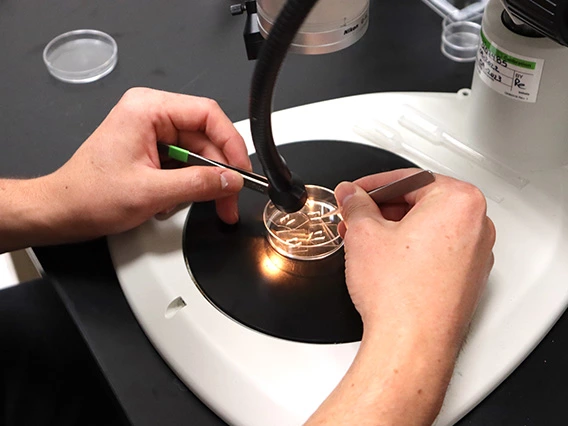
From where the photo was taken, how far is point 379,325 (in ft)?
1.91

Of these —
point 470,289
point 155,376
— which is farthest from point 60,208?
point 470,289

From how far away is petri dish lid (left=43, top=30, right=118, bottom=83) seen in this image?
102 cm

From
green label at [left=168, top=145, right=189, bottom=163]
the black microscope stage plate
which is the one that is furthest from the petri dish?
green label at [left=168, top=145, right=189, bottom=163]

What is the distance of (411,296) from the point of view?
0.59m

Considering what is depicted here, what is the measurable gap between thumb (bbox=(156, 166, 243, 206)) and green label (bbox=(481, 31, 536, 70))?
312mm

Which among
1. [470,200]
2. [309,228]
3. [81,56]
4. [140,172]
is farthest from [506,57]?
[81,56]

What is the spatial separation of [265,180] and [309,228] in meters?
0.09

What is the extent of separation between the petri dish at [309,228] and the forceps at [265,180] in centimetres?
1

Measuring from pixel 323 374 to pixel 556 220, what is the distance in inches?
12.9

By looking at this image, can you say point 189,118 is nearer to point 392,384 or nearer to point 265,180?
point 265,180

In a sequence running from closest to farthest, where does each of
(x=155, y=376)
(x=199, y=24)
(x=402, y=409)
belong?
(x=402, y=409)
(x=155, y=376)
(x=199, y=24)

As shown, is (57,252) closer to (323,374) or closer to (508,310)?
(323,374)

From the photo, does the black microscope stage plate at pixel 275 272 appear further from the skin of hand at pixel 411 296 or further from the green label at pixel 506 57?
the green label at pixel 506 57

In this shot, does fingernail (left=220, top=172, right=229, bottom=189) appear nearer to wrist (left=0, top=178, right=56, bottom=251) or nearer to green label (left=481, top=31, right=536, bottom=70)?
wrist (left=0, top=178, right=56, bottom=251)
